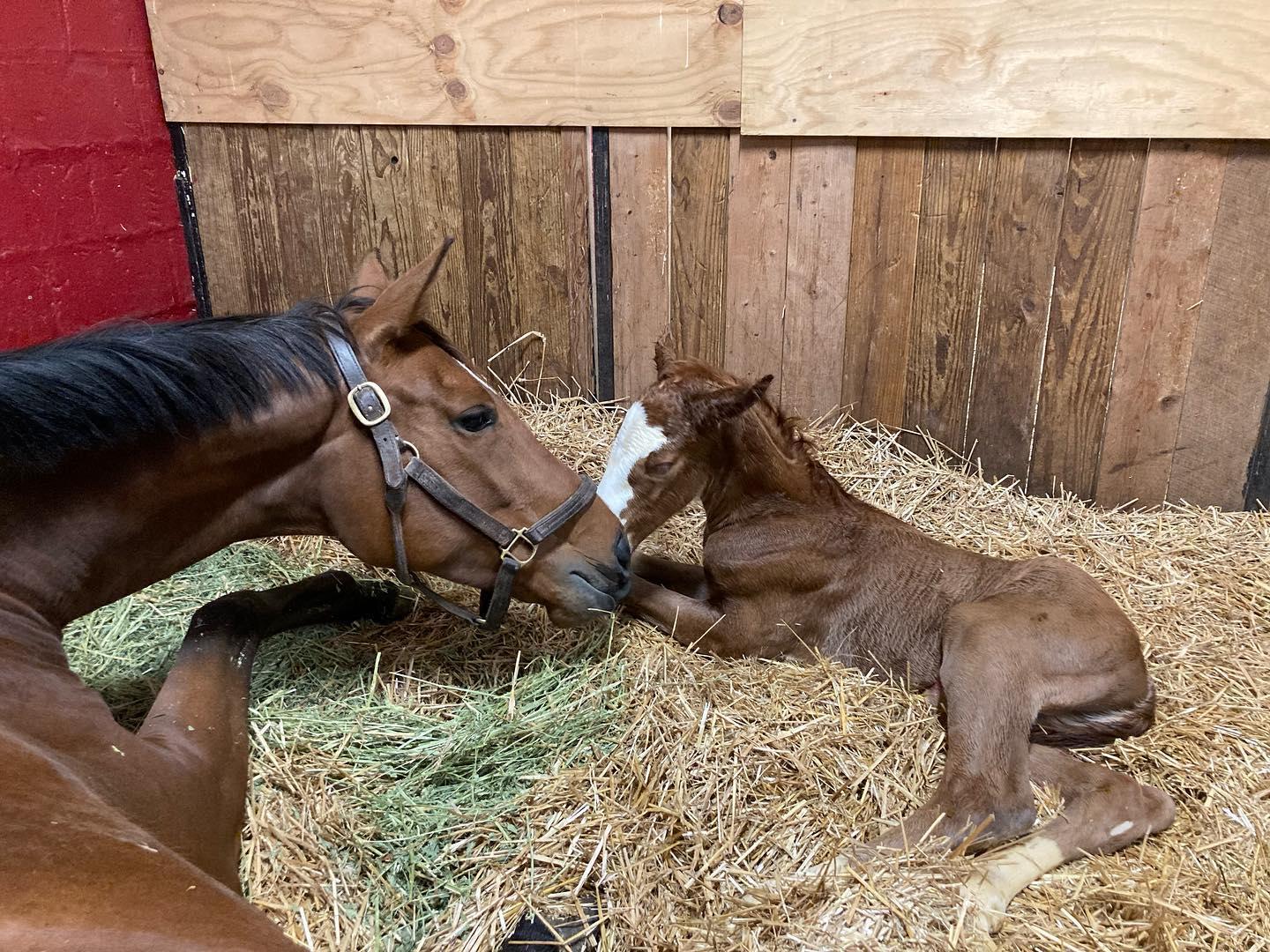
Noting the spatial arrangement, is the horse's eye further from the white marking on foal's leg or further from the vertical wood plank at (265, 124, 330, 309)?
the vertical wood plank at (265, 124, 330, 309)

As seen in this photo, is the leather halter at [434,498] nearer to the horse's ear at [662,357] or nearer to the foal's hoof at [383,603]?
the foal's hoof at [383,603]

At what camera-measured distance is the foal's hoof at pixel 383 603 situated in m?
2.73

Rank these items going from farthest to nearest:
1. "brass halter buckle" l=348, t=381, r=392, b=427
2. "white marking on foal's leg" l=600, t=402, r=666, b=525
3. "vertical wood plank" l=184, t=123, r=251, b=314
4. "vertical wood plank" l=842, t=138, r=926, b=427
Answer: "vertical wood plank" l=184, t=123, r=251, b=314
"vertical wood plank" l=842, t=138, r=926, b=427
"white marking on foal's leg" l=600, t=402, r=666, b=525
"brass halter buckle" l=348, t=381, r=392, b=427

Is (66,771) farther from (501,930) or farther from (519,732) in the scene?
(519,732)

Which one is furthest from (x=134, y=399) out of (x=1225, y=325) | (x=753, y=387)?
(x=1225, y=325)

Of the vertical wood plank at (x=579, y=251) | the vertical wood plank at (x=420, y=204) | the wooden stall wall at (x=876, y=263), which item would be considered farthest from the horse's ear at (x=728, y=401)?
the vertical wood plank at (x=420, y=204)

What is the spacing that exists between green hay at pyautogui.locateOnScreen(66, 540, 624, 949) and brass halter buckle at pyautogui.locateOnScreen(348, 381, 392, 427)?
2.60 feet

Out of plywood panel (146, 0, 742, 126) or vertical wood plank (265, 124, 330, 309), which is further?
vertical wood plank (265, 124, 330, 309)

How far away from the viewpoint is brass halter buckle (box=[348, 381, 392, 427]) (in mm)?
1909

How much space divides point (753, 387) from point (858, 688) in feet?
3.27

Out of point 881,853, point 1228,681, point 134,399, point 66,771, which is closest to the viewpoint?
point 66,771

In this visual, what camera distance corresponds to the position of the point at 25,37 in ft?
11.2

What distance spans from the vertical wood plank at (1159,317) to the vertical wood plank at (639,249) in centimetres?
195

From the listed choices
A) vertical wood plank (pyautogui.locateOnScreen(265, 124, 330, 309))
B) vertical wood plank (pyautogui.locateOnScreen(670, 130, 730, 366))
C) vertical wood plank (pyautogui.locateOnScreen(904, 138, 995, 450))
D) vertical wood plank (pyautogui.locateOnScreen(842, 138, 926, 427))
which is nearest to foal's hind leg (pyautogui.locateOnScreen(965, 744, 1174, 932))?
vertical wood plank (pyautogui.locateOnScreen(904, 138, 995, 450))
